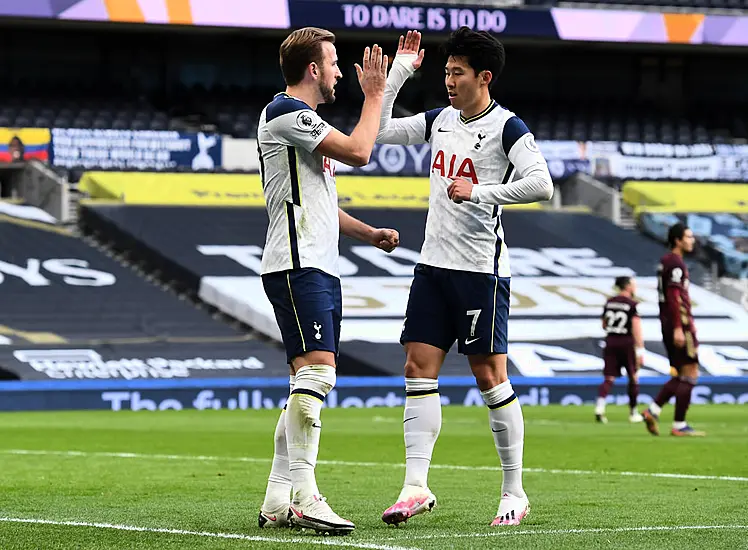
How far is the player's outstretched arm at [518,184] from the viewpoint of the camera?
6.75m

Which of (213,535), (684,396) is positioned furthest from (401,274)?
(213,535)

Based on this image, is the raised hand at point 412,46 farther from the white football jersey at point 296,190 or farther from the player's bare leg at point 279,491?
the player's bare leg at point 279,491

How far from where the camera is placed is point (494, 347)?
23.1 ft

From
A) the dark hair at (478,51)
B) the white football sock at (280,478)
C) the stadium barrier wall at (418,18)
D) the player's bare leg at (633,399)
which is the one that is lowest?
the player's bare leg at (633,399)

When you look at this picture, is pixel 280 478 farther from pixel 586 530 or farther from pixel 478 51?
pixel 478 51

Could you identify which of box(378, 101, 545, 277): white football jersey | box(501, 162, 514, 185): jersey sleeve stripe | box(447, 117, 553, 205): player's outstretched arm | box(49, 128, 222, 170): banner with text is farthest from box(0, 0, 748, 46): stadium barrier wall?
box(447, 117, 553, 205): player's outstretched arm

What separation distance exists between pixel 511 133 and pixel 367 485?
3377mm

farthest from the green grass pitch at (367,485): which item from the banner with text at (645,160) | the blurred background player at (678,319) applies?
the banner with text at (645,160)

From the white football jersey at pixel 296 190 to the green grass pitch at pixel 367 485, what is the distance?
123 cm

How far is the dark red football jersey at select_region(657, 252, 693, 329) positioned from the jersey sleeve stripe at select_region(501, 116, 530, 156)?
823cm

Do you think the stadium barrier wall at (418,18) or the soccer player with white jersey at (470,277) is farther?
the stadium barrier wall at (418,18)

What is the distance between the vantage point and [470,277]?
7.08m

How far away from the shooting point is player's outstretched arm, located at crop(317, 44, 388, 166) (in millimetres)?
6555

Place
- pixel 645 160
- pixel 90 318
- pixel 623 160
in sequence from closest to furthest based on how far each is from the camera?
pixel 90 318, pixel 623 160, pixel 645 160
